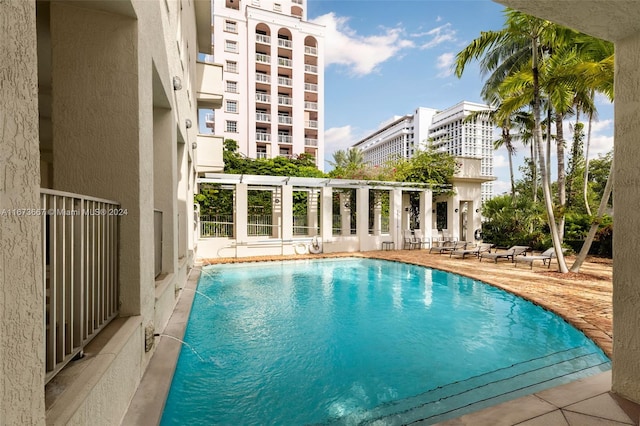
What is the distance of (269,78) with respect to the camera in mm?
36344

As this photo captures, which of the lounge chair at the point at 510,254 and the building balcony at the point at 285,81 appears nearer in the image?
the lounge chair at the point at 510,254

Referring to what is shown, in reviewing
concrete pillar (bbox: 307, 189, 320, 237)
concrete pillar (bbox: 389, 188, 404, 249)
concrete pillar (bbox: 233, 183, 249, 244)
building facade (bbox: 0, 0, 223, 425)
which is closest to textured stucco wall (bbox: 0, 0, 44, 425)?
building facade (bbox: 0, 0, 223, 425)

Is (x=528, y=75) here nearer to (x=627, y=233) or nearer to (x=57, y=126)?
(x=627, y=233)

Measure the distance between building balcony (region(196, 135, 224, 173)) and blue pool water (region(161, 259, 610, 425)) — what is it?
5.34 metres

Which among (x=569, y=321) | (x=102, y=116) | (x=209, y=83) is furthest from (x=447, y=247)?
(x=102, y=116)

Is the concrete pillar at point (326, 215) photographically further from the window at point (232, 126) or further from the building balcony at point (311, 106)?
the building balcony at point (311, 106)

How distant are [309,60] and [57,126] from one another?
131ft

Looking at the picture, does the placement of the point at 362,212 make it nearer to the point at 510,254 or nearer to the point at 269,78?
the point at 510,254

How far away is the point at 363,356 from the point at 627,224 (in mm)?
3895

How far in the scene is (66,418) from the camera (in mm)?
1902

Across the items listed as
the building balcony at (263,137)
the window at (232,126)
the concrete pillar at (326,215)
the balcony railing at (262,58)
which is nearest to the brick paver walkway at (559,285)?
the concrete pillar at (326,215)

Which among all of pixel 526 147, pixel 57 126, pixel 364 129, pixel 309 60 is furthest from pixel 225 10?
pixel 364 129

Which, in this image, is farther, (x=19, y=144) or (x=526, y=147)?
(x=526, y=147)

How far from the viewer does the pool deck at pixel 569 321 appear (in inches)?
118
